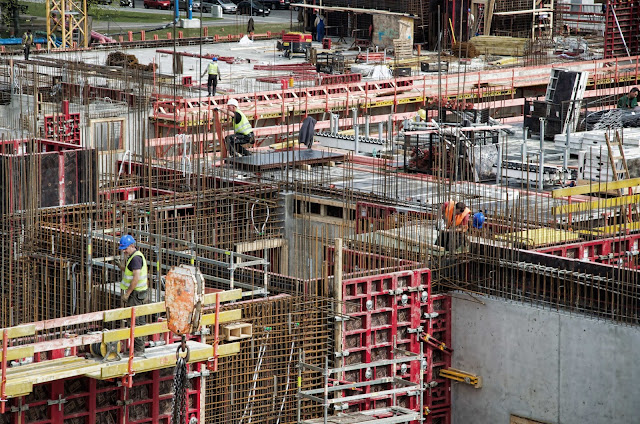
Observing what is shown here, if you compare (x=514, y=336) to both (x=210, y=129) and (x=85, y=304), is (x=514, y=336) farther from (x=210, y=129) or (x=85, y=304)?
(x=210, y=129)

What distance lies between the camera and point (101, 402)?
1923 cm

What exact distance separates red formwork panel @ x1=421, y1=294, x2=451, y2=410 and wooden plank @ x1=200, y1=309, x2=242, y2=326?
4920 mm

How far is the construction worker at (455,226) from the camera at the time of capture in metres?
24.3

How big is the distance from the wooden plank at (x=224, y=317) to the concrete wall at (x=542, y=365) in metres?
5.27

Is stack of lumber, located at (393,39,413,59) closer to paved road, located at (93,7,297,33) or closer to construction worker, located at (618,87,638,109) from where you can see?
paved road, located at (93,7,297,33)

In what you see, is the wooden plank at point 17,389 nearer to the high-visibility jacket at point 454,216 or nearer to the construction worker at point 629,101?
Result: the high-visibility jacket at point 454,216

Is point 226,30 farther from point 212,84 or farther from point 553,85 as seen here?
point 553,85

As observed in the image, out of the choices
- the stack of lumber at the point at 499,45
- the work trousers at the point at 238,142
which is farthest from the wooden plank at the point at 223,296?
the stack of lumber at the point at 499,45

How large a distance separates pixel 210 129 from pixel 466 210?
14.7 m

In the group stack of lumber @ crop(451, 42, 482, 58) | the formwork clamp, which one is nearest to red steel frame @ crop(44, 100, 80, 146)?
the formwork clamp

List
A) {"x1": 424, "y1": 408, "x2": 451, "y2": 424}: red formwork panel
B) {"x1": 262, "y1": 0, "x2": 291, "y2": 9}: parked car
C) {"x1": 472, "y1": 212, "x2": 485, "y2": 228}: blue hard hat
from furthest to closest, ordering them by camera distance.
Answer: {"x1": 262, "y1": 0, "x2": 291, "y2": 9}: parked car, {"x1": 472, "y1": 212, "x2": 485, "y2": 228}: blue hard hat, {"x1": 424, "y1": 408, "x2": 451, "y2": 424}: red formwork panel

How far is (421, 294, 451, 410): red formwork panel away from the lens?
78.2 feet

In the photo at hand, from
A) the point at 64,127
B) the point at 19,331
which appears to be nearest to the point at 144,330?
the point at 19,331

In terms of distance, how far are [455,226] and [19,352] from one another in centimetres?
936
